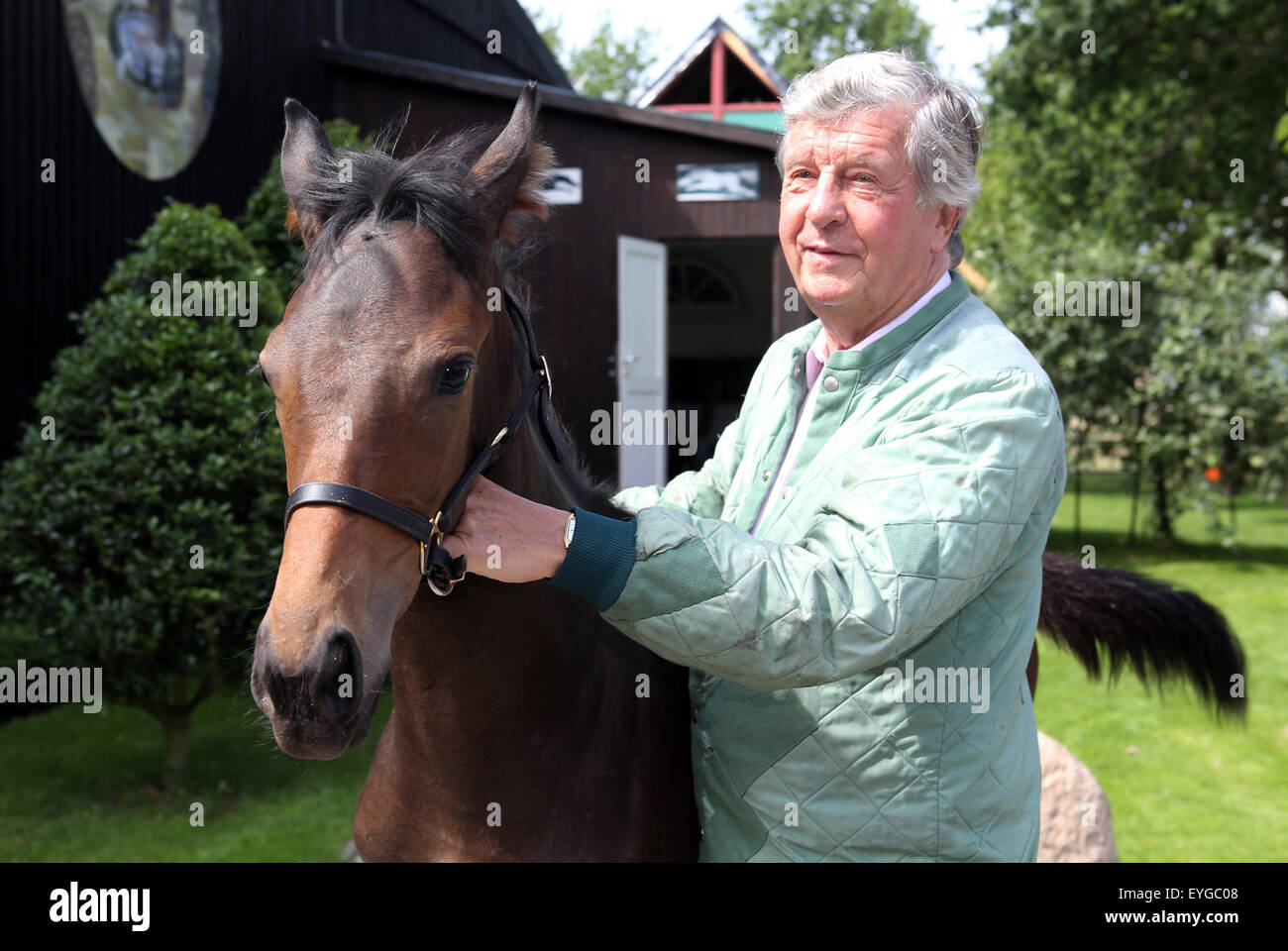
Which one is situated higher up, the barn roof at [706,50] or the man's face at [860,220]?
the barn roof at [706,50]

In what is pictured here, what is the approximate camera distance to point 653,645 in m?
1.56

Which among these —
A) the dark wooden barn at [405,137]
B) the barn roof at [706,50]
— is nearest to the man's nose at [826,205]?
the dark wooden barn at [405,137]

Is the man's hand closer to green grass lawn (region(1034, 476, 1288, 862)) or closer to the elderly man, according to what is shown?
the elderly man

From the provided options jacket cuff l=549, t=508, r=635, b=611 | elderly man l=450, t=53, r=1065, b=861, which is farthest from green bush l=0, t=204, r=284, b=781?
jacket cuff l=549, t=508, r=635, b=611

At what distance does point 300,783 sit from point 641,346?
5.93 metres

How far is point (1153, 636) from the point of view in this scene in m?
3.54

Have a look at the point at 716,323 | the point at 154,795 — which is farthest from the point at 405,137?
the point at 716,323

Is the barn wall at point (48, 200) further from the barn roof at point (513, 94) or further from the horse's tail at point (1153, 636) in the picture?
the horse's tail at point (1153, 636)

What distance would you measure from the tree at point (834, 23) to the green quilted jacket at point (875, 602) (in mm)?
34536

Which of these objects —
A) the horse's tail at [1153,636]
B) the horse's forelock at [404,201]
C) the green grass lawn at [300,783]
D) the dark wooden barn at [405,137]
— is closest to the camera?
the horse's forelock at [404,201]

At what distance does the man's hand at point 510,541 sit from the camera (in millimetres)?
1542

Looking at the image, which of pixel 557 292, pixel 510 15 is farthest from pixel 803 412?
pixel 510 15

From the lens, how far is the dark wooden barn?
6.70 metres

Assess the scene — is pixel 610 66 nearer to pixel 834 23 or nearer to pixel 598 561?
pixel 834 23
